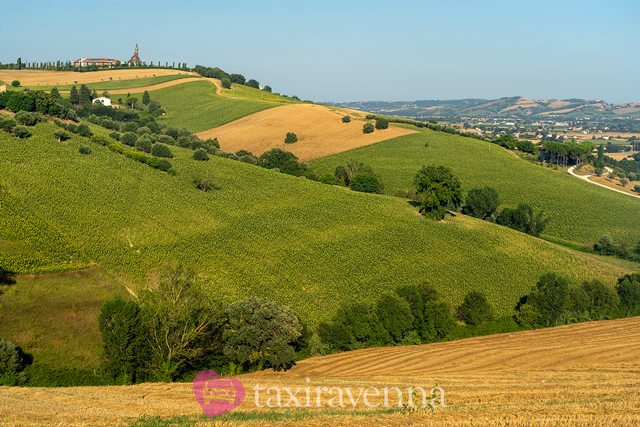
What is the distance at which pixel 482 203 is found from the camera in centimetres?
9219

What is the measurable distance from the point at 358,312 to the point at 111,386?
23.3 metres

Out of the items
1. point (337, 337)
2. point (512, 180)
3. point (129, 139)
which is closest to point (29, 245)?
point (337, 337)

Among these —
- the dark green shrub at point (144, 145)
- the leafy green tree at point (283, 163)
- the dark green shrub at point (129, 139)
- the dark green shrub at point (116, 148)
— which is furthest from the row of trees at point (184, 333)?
the leafy green tree at point (283, 163)

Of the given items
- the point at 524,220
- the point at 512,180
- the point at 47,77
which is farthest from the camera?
the point at 47,77

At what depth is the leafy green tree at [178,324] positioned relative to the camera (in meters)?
35.9

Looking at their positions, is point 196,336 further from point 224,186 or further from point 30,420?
point 224,186

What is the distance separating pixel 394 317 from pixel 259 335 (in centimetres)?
1499

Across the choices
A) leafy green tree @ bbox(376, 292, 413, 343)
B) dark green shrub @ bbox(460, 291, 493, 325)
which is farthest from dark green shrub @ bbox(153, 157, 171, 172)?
dark green shrub @ bbox(460, 291, 493, 325)

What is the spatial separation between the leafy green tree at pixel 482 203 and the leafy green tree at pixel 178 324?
67288 mm

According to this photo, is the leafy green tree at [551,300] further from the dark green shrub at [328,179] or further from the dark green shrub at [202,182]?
the dark green shrub at [328,179]

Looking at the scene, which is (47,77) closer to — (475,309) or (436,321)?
(436,321)

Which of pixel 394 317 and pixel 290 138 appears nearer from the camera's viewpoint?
pixel 394 317

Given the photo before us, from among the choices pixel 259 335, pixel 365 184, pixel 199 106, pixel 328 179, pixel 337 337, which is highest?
pixel 199 106

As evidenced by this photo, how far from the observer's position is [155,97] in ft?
603
